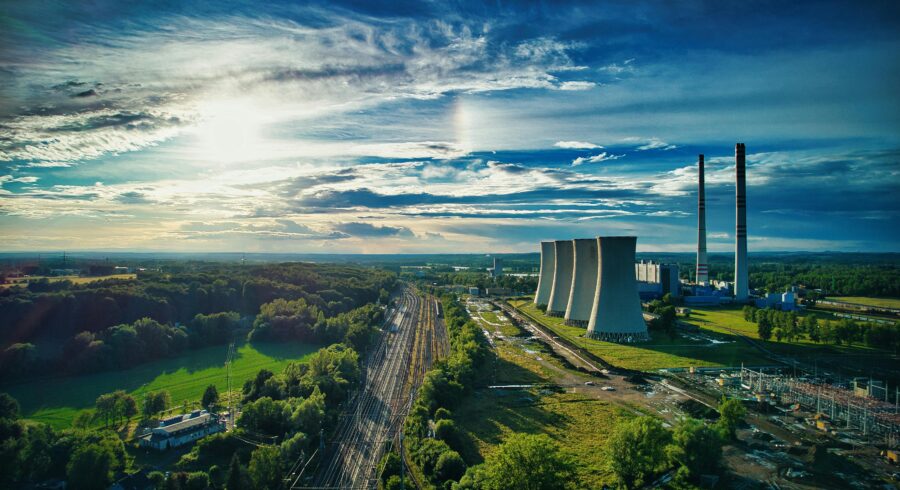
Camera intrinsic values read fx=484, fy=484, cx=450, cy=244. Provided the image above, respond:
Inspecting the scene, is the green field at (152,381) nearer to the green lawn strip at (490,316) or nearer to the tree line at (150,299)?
the tree line at (150,299)

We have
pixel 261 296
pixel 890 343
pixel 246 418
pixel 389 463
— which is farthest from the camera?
pixel 261 296

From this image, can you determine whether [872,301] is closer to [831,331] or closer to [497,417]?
[831,331]

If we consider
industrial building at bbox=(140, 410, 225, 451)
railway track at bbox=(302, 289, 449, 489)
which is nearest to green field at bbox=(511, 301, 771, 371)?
railway track at bbox=(302, 289, 449, 489)

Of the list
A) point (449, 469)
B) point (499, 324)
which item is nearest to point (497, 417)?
point (449, 469)

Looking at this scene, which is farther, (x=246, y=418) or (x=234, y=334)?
(x=234, y=334)

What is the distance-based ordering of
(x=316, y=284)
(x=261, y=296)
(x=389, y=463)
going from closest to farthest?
(x=389, y=463), (x=261, y=296), (x=316, y=284)

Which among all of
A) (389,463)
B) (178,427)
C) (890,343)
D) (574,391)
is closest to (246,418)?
(178,427)

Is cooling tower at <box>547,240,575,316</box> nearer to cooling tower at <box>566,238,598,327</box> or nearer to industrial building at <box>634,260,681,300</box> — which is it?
cooling tower at <box>566,238,598,327</box>

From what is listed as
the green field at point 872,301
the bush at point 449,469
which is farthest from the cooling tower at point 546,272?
the bush at point 449,469

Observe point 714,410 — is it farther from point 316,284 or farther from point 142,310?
point 316,284
